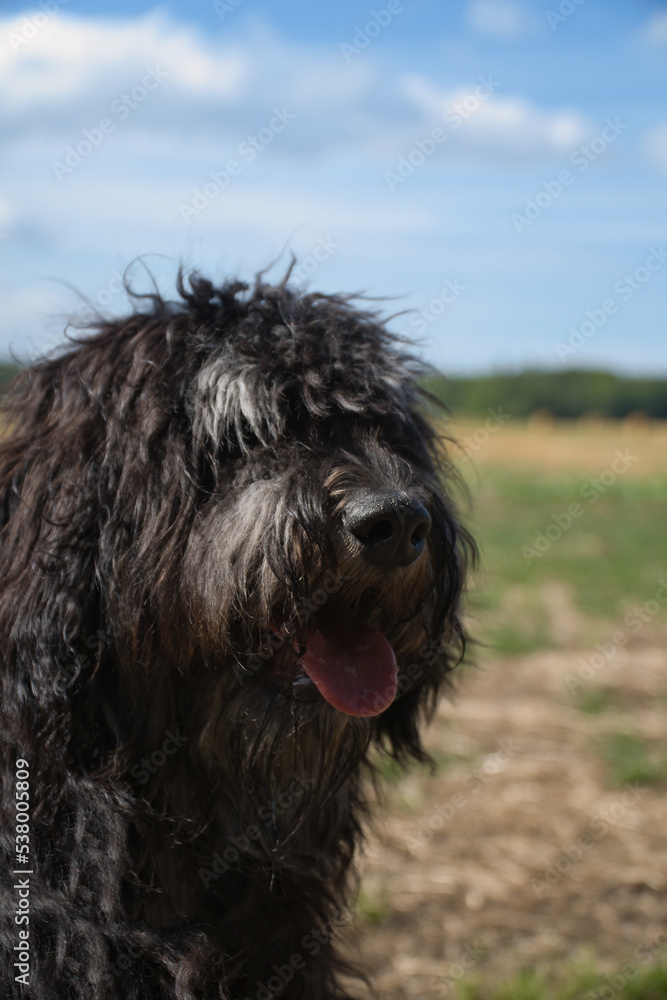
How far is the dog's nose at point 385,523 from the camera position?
6.82 feet

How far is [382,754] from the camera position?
289cm

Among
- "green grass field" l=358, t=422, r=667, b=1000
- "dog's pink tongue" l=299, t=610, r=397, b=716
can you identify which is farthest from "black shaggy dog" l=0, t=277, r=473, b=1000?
"green grass field" l=358, t=422, r=667, b=1000

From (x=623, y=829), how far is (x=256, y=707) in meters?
3.25

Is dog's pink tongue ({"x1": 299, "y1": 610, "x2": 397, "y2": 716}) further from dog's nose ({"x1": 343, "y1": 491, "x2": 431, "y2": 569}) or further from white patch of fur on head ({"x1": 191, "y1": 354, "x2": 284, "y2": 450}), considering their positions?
white patch of fur on head ({"x1": 191, "y1": 354, "x2": 284, "y2": 450})

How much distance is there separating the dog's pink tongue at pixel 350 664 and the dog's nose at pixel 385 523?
29cm

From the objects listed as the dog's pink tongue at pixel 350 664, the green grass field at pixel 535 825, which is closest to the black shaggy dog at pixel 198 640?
the dog's pink tongue at pixel 350 664

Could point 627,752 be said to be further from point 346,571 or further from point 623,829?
point 346,571

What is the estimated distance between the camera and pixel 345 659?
7.55 ft

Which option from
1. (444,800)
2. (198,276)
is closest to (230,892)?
(198,276)

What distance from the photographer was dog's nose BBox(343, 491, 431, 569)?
2.08 m

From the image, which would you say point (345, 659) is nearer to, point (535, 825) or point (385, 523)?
point (385, 523)

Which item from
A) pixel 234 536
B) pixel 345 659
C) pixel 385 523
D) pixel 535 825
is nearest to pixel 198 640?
pixel 234 536

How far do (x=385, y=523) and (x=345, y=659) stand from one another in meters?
0.41

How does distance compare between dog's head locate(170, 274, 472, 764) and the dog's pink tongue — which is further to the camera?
the dog's pink tongue
